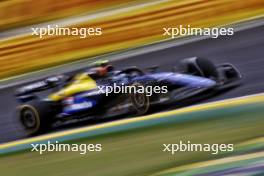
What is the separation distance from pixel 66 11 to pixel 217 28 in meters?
1.02

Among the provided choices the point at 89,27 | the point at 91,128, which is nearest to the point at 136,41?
the point at 89,27

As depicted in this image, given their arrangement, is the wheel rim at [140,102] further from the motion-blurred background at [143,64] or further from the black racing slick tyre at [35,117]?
the black racing slick tyre at [35,117]

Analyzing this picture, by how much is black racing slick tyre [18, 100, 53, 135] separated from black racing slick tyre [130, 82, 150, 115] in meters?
0.58

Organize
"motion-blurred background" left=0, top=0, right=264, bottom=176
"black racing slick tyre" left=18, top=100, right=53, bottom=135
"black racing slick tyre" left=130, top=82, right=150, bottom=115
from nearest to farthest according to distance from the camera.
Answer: "motion-blurred background" left=0, top=0, right=264, bottom=176, "black racing slick tyre" left=130, top=82, right=150, bottom=115, "black racing slick tyre" left=18, top=100, right=53, bottom=135

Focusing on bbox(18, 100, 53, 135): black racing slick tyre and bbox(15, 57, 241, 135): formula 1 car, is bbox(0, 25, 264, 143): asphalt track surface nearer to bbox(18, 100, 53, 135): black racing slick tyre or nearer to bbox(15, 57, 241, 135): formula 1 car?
bbox(15, 57, 241, 135): formula 1 car

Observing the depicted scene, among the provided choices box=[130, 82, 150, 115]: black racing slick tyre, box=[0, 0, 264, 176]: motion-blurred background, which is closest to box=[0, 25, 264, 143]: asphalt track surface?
box=[0, 0, 264, 176]: motion-blurred background

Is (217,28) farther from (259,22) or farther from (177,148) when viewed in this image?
(177,148)

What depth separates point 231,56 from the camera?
16.0 feet

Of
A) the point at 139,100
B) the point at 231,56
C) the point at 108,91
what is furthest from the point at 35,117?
the point at 231,56

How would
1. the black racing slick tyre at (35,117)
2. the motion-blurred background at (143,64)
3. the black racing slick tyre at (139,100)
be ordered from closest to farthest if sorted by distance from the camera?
the motion-blurred background at (143,64)
the black racing slick tyre at (139,100)
the black racing slick tyre at (35,117)

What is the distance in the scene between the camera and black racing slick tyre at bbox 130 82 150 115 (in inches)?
194

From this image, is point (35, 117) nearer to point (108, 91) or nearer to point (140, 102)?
point (108, 91)

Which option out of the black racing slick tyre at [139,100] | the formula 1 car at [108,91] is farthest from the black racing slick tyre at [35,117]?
the black racing slick tyre at [139,100]

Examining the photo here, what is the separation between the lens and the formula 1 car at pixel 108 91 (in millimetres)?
4906
